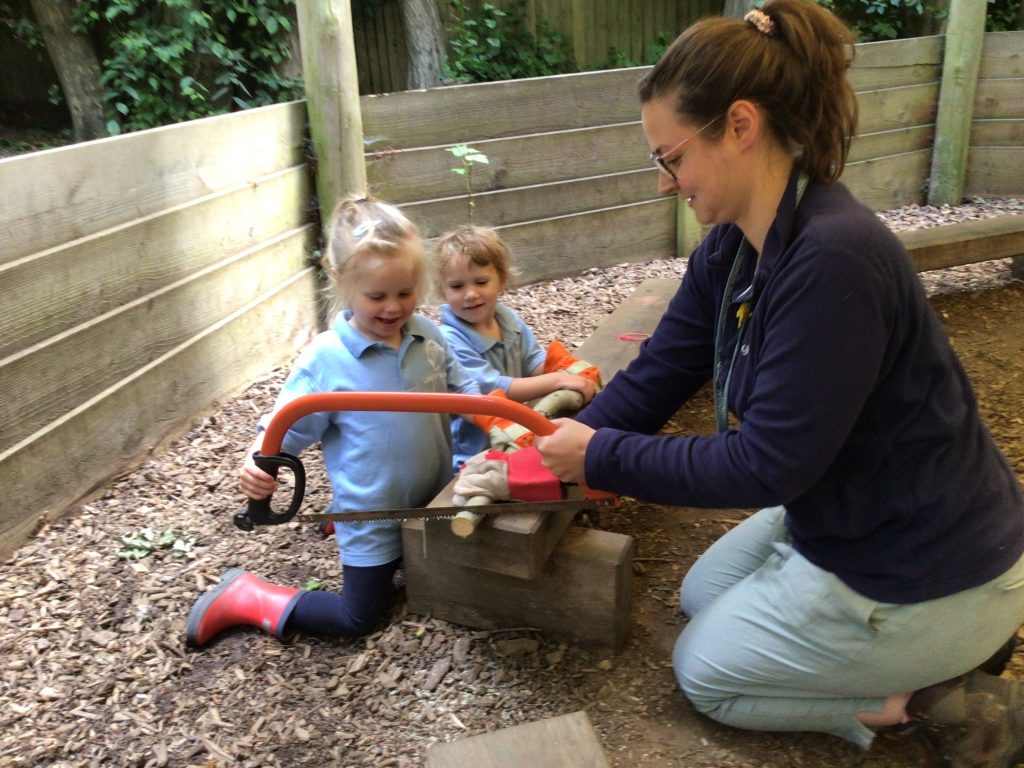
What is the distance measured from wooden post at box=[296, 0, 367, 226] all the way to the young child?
1.74 meters

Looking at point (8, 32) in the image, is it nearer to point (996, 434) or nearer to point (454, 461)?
point (454, 461)

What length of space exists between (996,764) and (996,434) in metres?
1.81

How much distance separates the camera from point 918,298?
5.26 feet

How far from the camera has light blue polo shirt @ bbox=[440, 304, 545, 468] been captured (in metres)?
2.71

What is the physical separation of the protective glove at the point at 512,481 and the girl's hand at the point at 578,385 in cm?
57

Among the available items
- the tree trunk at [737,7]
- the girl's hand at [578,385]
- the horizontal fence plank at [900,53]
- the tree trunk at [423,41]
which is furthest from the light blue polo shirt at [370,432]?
the tree trunk at [737,7]

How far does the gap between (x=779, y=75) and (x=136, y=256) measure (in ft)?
7.96

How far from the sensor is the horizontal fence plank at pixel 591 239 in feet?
16.8

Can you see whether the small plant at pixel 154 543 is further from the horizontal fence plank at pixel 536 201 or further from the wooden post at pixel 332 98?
the horizontal fence plank at pixel 536 201

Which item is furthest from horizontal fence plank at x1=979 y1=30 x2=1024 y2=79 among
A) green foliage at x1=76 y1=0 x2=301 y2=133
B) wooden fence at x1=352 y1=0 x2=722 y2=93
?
green foliage at x1=76 y1=0 x2=301 y2=133

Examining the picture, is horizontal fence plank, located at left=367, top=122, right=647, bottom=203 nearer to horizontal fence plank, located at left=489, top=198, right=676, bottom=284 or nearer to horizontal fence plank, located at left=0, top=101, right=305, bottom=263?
horizontal fence plank, located at left=489, top=198, right=676, bottom=284

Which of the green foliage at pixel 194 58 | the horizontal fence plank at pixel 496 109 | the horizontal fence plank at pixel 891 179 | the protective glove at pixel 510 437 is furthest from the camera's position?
the horizontal fence plank at pixel 891 179

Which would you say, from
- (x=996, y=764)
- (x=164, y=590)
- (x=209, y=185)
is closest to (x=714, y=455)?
(x=996, y=764)

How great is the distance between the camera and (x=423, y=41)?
7449mm
